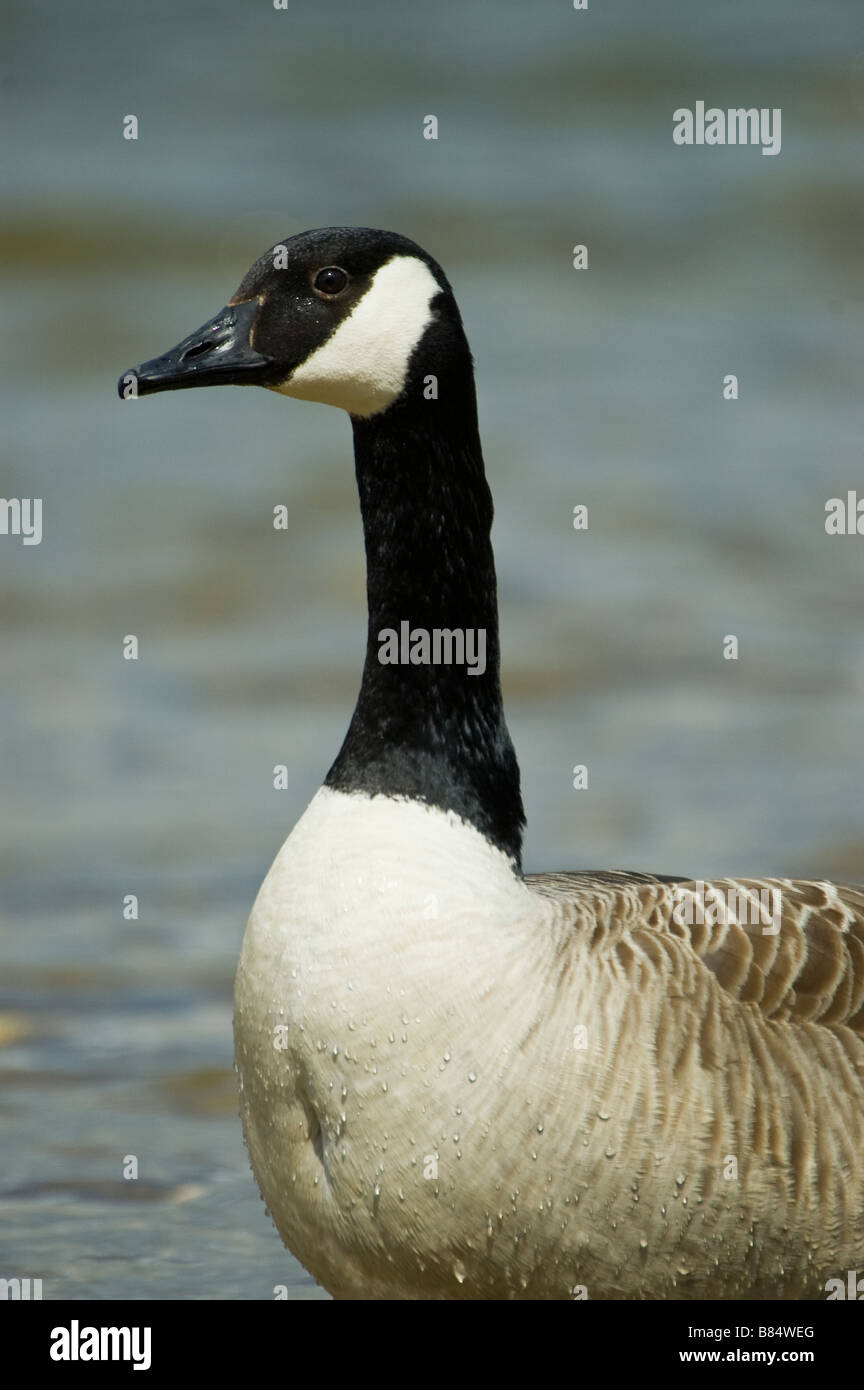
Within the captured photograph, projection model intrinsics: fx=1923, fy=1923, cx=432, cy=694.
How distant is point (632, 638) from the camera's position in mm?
11266

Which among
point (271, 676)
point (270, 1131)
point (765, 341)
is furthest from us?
point (765, 341)

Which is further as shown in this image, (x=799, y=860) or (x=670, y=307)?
(x=670, y=307)

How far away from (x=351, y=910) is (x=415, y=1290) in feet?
3.02

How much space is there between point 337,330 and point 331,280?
0.43 feet

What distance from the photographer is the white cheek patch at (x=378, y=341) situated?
Answer: 461 centimetres

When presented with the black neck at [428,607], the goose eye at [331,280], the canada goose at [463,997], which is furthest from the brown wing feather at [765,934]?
the goose eye at [331,280]

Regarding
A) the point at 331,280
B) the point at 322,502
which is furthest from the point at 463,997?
the point at 322,502

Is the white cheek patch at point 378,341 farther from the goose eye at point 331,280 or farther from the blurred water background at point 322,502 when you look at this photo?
the blurred water background at point 322,502

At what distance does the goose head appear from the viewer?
4.62m

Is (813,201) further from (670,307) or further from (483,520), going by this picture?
(483,520)

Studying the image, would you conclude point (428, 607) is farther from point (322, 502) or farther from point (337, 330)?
point (322, 502)

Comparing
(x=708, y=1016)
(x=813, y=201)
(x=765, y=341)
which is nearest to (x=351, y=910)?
(x=708, y=1016)

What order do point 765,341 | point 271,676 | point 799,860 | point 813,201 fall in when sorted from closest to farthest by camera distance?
point 799,860 → point 271,676 → point 765,341 → point 813,201

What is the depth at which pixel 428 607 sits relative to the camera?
474 cm
